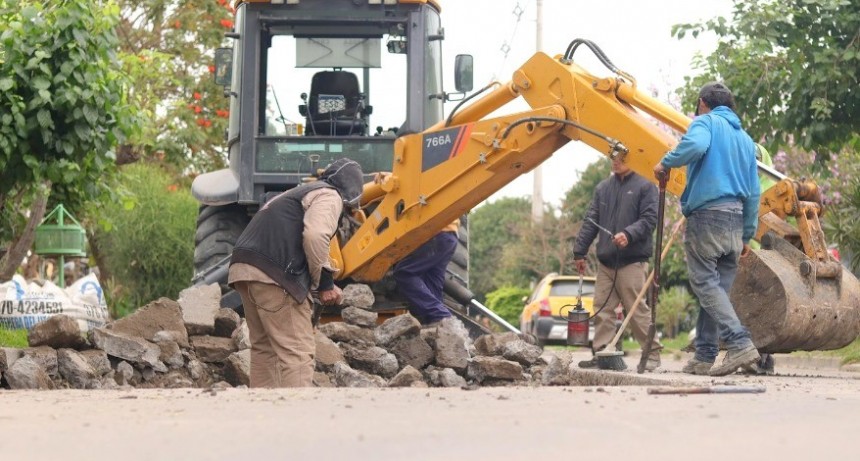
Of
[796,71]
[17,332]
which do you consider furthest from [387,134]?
[796,71]

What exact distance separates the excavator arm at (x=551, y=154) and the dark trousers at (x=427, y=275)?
0.81 feet

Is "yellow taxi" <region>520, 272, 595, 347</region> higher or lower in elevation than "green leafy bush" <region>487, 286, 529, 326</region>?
higher

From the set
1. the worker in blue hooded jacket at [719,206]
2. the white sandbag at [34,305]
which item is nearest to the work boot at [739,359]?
the worker in blue hooded jacket at [719,206]

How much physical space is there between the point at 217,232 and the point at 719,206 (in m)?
5.09

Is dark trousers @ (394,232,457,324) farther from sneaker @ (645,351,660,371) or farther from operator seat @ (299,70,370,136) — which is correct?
sneaker @ (645,351,660,371)

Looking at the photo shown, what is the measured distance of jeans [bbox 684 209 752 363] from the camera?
10.2 m

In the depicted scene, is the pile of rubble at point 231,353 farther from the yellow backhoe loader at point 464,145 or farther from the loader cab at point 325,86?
the loader cab at point 325,86

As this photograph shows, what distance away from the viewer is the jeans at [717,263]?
401 inches

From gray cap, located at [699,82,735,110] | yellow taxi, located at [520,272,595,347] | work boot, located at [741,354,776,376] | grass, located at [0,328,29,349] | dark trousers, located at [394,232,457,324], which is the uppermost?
gray cap, located at [699,82,735,110]

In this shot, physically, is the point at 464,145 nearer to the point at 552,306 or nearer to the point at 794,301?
the point at 794,301

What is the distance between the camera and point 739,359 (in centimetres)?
1007

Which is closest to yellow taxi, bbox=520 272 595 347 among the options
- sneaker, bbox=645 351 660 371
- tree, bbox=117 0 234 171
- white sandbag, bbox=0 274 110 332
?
tree, bbox=117 0 234 171

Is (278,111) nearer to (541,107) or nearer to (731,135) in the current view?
(541,107)

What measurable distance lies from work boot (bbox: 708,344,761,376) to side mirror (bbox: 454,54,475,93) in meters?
4.01
